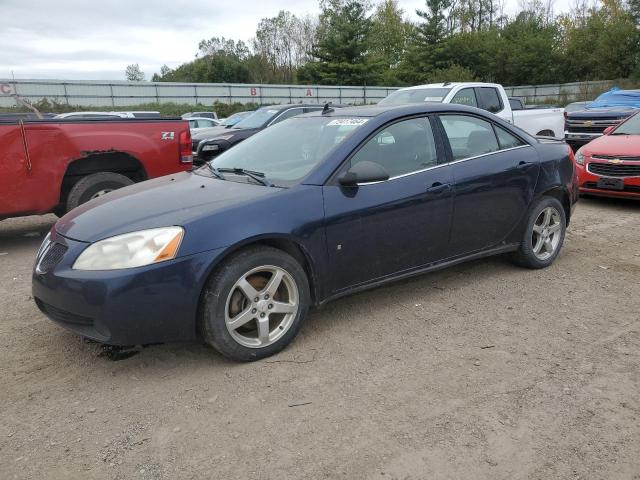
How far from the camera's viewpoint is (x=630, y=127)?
29.7ft

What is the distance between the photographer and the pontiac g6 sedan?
310 centimetres

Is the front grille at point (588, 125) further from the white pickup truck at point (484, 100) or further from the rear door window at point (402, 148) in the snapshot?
the rear door window at point (402, 148)

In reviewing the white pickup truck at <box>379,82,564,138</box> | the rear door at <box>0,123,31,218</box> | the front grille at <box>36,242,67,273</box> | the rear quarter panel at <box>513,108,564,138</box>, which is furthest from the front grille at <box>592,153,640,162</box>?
the rear door at <box>0,123,31,218</box>

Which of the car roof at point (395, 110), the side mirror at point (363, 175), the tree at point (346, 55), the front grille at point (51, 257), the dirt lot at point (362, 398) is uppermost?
the tree at point (346, 55)

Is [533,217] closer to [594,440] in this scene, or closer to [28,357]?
[594,440]

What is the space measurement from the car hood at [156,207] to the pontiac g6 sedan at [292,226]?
0.01 metres

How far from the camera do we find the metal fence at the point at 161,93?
34.5 meters

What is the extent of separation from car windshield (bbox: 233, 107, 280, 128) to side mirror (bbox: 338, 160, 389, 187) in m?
7.82

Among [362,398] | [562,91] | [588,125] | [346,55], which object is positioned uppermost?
[346,55]

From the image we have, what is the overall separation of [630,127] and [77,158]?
332 inches

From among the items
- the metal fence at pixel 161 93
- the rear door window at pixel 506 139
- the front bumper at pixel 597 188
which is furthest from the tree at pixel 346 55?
A: the rear door window at pixel 506 139

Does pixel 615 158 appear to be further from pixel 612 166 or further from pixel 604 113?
pixel 604 113

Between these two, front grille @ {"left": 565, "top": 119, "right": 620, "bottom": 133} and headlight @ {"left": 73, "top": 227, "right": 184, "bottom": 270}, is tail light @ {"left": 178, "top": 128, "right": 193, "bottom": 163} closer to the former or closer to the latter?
headlight @ {"left": 73, "top": 227, "right": 184, "bottom": 270}

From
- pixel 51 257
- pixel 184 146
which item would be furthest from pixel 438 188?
pixel 184 146
